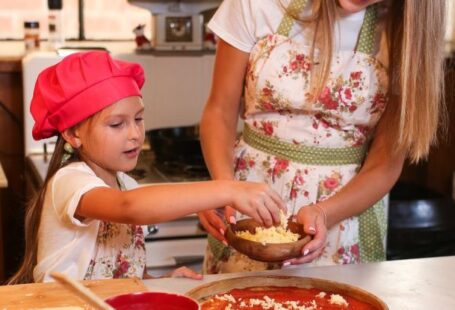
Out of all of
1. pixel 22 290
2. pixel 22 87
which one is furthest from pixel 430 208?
pixel 22 290

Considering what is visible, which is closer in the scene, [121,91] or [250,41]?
[121,91]

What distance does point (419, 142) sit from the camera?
1660mm

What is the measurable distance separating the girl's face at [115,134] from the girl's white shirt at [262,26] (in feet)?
1.04

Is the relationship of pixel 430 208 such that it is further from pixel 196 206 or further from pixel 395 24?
pixel 196 206

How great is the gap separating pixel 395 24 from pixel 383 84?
133mm

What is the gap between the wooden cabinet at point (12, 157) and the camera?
2865 mm

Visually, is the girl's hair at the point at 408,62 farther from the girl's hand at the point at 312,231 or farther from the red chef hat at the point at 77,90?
the red chef hat at the point at 77,90

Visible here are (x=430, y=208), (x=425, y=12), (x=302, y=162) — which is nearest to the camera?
(x=425, y=12)

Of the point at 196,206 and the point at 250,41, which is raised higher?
the point at 250,41

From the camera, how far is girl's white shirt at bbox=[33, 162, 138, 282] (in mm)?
1465

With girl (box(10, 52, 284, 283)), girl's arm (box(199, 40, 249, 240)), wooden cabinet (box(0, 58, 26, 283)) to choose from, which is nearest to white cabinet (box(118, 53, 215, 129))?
wooden cabinet (box(0, 58, 26, 283))

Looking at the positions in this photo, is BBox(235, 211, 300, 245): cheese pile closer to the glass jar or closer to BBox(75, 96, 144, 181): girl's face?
BBox(75, 96, 144, 181): girl's face

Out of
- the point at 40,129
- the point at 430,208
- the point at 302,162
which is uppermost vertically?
the point at 40,129

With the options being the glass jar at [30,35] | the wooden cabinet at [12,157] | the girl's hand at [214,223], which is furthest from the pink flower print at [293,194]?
the glass jar at [30,35]
